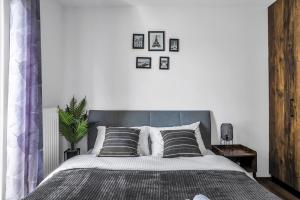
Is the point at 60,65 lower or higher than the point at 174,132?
higher

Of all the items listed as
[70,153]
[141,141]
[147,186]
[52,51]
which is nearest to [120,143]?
[141,141]

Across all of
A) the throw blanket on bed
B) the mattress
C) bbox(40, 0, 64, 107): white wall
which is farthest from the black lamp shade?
bbox(40, 0, 64, 107): white wall

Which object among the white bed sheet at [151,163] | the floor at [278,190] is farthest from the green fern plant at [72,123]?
the floor at [278,190]

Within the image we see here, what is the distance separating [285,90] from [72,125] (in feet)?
9.13

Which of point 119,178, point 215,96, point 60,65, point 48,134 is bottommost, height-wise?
point 119,178

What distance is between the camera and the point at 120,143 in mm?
3273

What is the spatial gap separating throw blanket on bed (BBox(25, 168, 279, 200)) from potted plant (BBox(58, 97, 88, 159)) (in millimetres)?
1159

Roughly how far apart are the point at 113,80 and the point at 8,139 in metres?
1.70

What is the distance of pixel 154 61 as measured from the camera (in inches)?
156

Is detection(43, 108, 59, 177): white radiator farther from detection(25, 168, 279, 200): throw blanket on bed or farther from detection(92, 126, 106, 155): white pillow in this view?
detection(25, 168, 279, 200): throw blanket on bed

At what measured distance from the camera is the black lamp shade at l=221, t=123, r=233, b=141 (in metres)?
3.71

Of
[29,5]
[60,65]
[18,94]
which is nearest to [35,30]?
[29,5]

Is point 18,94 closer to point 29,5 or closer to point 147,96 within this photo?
point 29,5

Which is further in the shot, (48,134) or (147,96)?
(147,96)
